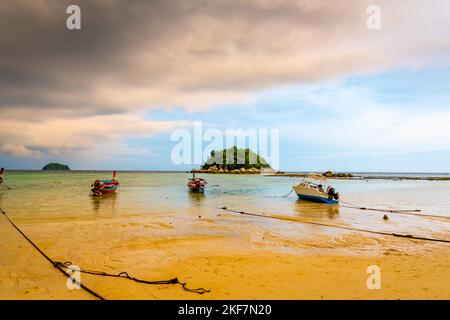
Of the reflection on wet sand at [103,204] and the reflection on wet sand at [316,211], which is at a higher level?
the reflection on wet sand at [103,204]

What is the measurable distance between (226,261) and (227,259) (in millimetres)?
253

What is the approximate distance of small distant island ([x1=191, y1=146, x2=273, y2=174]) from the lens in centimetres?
16188

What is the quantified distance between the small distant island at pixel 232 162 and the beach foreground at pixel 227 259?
14043 centimetres

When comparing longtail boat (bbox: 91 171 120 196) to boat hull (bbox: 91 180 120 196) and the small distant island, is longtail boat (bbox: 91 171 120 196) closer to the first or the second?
boat hull (bbox: 91 180 120 196)

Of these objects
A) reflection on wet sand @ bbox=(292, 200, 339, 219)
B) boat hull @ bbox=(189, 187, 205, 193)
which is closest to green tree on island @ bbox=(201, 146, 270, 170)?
boat hull @ bbox=(189, 187, 205, 193)

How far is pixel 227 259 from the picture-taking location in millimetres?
10055

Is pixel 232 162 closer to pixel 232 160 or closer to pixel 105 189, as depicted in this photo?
pixel 232 160

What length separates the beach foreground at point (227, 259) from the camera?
725cm

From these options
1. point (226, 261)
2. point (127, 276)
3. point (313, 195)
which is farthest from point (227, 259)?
point (313, 195)

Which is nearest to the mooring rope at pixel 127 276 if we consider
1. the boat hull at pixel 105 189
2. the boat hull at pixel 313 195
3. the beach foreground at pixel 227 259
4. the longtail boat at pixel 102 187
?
the beach foreground at pixel 227 259

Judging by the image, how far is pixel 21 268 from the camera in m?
9.07

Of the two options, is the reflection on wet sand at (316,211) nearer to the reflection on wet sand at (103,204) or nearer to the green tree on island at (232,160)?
the reflection on wet sand at (103,204)

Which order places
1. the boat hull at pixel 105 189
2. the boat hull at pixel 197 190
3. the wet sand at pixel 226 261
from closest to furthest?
the wet sand at pixel 226 261, the boat hull at pixel 105 189, the boat hull at pixel 197 190

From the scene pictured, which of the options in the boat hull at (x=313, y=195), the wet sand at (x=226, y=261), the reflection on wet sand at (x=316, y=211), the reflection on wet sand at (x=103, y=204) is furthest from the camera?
the boat hull at (x=313, y=195)
